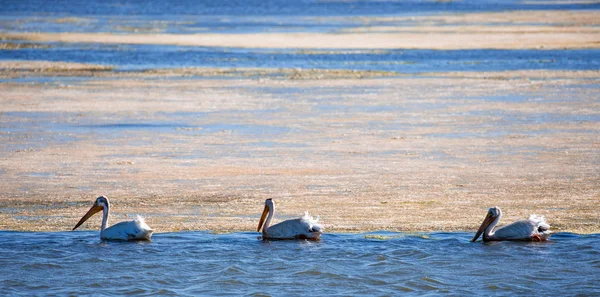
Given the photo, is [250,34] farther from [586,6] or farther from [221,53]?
[586,6]

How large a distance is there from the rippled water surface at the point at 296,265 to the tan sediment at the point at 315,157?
62 centimetres

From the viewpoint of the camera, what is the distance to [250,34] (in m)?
51.9

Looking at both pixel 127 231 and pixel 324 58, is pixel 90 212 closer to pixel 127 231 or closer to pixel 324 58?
pixel 127 231

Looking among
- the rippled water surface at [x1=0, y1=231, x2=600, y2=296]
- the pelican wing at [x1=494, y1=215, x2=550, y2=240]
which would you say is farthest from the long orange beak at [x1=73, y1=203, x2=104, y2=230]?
the pelican wing at [x1=494, y1=215, x2=550, y2=240]

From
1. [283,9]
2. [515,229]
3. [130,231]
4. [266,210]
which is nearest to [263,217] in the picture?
[266,210]

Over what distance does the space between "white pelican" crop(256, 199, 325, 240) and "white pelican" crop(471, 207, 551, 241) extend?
1698 millimetres

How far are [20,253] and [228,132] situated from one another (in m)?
9.15

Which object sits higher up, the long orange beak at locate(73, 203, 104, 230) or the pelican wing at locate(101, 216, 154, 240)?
the long orange beak at locate(73, 203, 104, 230)

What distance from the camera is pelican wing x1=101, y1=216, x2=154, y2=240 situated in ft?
34.8

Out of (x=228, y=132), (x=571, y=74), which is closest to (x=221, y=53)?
(x=571, y=74)

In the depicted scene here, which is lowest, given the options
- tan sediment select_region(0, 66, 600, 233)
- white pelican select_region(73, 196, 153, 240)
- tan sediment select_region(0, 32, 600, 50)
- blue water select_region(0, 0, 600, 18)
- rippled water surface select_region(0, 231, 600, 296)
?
rippled water surface select_region(0, 231, 600, 296)

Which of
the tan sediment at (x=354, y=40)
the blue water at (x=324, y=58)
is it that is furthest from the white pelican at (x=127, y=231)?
the tan sediment at (x=354, y=40)

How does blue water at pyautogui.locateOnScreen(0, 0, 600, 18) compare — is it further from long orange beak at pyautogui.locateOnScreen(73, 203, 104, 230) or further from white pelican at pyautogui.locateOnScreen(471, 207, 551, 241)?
white pelican at pyautogui.locateOnScreen(471, 207, 551, 241)

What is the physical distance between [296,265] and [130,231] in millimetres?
1910
